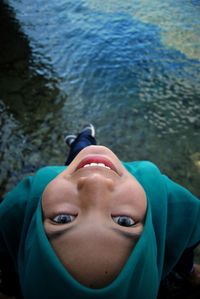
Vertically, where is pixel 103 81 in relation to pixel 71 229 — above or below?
below

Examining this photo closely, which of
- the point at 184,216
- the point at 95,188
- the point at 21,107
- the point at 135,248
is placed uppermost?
the point at 95,188

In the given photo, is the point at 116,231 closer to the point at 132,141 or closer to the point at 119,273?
the point at 119,273

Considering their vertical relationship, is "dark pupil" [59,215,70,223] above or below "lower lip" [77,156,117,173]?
below

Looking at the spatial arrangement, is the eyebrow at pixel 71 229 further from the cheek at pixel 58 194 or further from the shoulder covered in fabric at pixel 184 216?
the shoulder covered in fabric at pixel 184 216

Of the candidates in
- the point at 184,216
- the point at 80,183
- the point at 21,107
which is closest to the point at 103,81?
the point at 21,107

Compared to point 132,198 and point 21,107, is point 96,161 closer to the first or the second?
point 132,198

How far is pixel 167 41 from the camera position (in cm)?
486

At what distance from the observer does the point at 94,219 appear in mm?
1354

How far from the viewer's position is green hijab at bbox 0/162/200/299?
125 centimetres

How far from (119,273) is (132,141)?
221cm

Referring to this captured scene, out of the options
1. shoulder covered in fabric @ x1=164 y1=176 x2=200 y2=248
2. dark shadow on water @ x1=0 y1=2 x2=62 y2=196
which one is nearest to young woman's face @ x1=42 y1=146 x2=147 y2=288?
shoulder covered in fabric @ x1=164 y1=176 x2=200 y2=248

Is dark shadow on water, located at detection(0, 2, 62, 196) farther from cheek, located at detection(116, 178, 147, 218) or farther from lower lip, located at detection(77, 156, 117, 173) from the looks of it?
cheek, located at detection(116, 178, 147, 218)

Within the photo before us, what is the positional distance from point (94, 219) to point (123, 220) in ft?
0.42

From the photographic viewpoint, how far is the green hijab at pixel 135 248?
1248 millimetres
